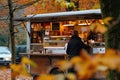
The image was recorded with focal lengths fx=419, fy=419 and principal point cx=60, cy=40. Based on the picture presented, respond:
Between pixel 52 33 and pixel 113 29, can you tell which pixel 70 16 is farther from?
pixel 113 29

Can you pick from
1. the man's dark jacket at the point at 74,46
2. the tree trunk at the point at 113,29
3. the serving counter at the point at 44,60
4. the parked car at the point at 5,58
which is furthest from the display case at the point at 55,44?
the tree trunk at the point at 113,29

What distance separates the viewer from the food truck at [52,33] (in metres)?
16.2

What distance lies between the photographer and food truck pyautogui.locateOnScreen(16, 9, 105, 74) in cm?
1619

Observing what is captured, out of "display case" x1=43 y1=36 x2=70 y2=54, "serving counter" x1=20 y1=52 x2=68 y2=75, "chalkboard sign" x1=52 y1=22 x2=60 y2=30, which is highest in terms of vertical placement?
"chalkboard sign" x1=52 y1=22 x2=60 y2=30

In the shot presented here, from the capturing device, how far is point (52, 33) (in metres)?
18.8

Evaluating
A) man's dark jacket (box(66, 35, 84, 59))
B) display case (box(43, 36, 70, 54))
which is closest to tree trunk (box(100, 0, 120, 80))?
man's dark jacket (box(66, 35, 84, 59))

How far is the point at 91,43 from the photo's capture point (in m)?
16.2

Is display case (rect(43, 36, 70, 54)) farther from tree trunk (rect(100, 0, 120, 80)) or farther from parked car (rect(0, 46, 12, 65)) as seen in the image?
tree trunk (rect(100, 0, 120, 80))

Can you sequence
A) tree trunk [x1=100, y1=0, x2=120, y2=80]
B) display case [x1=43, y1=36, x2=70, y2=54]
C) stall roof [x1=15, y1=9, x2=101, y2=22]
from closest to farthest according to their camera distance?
tree trunk [x1=100, y1=0, x2=120, y2=80], stall roof [x1=15, y1=9, x2=101, y2=22], display case [x1=43, y1=36, x2=70, y2=54]

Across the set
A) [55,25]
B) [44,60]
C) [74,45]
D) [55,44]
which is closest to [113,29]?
[74,45]

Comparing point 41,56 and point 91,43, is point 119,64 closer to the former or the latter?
point 91,43

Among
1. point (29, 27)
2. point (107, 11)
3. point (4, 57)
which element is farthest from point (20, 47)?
point (107, 11)

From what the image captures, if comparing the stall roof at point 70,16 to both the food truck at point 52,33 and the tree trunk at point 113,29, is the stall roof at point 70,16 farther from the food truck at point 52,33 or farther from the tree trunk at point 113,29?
the tree trunk at point 113,29

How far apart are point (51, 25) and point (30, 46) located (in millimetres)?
1332
